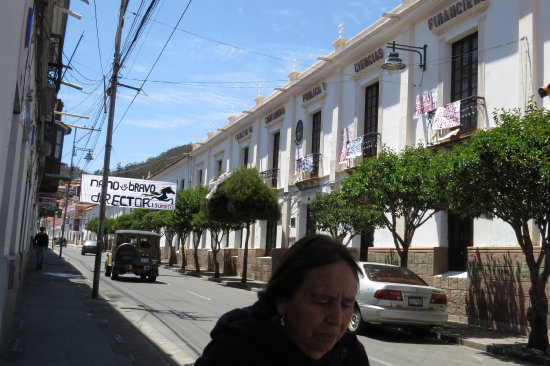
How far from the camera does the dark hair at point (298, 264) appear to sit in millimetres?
1761

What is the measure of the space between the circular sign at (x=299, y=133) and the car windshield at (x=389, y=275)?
51.8 feet

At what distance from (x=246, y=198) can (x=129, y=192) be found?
20.0ft

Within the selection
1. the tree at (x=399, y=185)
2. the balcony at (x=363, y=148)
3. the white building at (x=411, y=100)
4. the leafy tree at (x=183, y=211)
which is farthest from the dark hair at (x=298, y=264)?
the leafy tree at (x=183, y=211)

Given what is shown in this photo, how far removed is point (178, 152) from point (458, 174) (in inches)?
3772

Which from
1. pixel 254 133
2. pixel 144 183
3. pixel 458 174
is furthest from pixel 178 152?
pixel 458 174

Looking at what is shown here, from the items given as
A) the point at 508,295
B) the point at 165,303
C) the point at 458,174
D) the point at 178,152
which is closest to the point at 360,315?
the point at 458,174

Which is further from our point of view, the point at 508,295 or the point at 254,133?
the point at 254,133

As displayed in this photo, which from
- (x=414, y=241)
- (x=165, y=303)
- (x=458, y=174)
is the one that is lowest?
(x=165, y=303)

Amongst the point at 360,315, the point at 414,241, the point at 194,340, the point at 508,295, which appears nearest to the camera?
the point at 194,340

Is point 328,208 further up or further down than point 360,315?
further up

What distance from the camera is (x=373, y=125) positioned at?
2205 cm

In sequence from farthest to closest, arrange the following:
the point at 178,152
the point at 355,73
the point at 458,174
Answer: the point at 178,152 < the point at 355,73 < the point at 458,174

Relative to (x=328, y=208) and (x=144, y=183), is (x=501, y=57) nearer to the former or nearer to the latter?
(x=328, y=208)

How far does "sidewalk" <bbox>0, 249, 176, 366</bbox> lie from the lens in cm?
727
